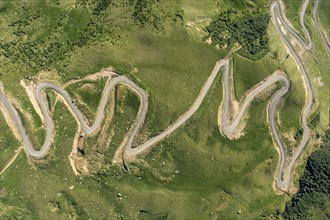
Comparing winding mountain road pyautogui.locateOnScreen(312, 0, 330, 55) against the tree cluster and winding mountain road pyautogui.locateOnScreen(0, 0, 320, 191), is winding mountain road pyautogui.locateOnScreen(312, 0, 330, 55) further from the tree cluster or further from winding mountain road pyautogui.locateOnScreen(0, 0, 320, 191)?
the tree cluster

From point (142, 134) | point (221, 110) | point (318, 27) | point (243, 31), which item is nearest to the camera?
point (142, 134)

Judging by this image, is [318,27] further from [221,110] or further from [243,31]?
[221,110]

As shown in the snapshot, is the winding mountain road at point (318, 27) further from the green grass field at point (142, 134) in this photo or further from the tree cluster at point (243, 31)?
the green grass field at point (142, 134)

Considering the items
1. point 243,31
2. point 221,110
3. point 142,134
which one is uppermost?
point 243,31

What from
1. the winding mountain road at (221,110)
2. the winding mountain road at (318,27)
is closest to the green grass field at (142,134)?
the winding mountain road at (221,110)

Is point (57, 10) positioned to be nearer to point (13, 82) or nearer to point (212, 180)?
point (13, 82)

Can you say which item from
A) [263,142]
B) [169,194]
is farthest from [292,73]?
[169,194]

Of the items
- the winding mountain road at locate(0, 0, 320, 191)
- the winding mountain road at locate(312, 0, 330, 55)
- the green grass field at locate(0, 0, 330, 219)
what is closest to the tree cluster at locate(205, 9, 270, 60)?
the green grass field at locate(0, 0, 330, 219)

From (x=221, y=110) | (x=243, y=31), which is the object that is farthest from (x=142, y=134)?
(x=243, y=31)
